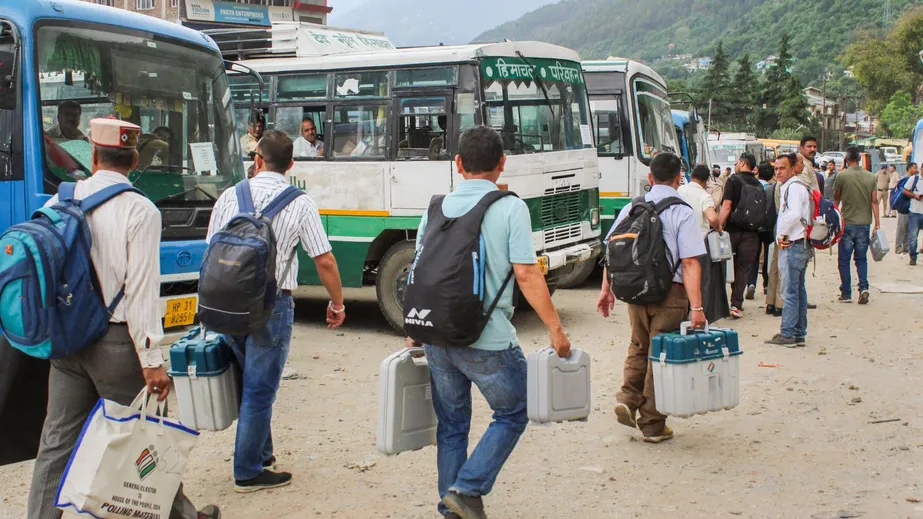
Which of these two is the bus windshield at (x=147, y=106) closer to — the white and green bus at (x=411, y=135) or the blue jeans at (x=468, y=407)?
the white and green bus at (x=411, y=135)

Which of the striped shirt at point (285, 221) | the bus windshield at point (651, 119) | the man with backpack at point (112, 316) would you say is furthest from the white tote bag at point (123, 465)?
the bus windshield at point (651, 119)

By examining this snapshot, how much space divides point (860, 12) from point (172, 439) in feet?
602

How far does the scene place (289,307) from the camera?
4.95 metres

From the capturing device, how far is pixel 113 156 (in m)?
3.89

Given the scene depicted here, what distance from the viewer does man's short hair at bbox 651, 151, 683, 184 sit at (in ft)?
19.6

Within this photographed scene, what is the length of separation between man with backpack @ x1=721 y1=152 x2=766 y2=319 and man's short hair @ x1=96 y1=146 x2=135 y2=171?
27.2ft

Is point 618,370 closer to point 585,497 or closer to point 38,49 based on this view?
point 585,497

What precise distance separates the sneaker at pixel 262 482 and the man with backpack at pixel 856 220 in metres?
8.96

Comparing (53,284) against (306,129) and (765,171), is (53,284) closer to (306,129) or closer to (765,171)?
(306,129)

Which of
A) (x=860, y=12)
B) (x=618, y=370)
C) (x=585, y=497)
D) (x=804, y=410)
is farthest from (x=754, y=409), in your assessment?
(x=860, y=12)

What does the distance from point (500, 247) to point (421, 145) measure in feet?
18.7

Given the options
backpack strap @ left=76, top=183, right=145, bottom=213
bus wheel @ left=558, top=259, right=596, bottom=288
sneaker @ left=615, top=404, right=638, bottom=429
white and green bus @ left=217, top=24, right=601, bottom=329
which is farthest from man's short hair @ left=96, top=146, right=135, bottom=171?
bus wheel @ left=558, top=259, right=596, bottom=288

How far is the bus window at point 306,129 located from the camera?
10.3m

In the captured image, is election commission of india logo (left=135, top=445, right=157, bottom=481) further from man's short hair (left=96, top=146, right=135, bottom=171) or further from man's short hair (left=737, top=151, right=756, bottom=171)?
man's short hair (left=737, top=151, right=756, bottom=171)
